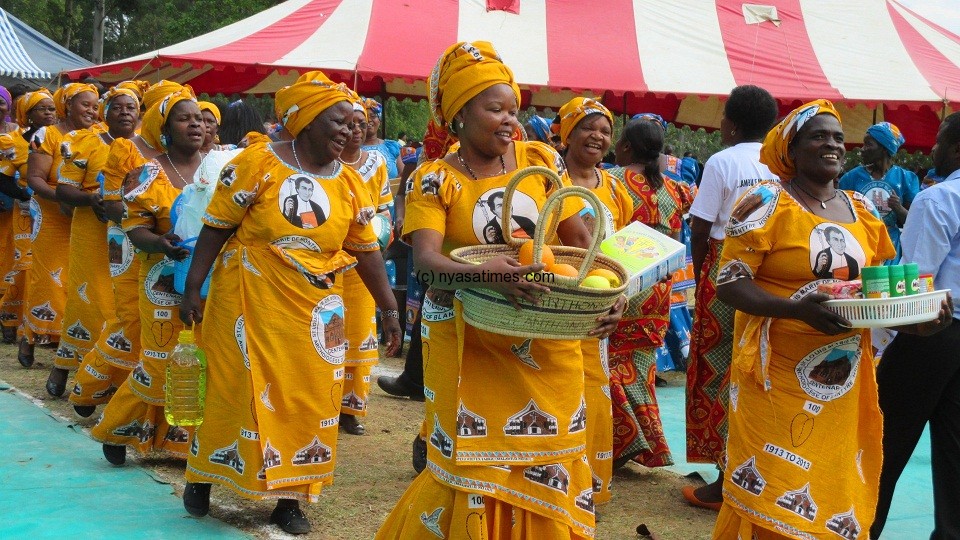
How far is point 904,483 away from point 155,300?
4851 mm

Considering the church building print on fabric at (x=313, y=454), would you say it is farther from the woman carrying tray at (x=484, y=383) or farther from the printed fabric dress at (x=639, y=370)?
the printed fabric dress at (x=639, y=370)

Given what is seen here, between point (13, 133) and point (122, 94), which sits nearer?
point (122, 94)

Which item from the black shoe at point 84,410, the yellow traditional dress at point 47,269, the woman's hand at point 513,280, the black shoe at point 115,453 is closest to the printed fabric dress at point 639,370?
the woman's hand at point 513,280

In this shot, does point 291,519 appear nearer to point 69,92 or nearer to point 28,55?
point 69,92

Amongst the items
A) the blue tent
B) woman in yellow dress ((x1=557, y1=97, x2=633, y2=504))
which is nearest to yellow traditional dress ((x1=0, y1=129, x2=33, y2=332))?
woman in yellow dress ((x1=557, y1=97, x2=633, y2=504))

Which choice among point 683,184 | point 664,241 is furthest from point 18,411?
point 664,241

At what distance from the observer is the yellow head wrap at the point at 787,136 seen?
165 inches

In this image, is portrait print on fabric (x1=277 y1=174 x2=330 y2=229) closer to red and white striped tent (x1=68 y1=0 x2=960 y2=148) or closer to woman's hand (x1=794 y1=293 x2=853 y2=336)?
woman's hand (x1=794 y1=293 x2=853 y2=336)

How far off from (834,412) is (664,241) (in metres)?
0.97

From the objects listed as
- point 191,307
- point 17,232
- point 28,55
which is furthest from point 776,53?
point 28,55

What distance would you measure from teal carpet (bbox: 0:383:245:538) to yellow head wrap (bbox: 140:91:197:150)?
2.02m

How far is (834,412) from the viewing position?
4.06 meters

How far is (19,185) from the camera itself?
10070 mm

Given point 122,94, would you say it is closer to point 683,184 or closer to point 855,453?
point 683,184
